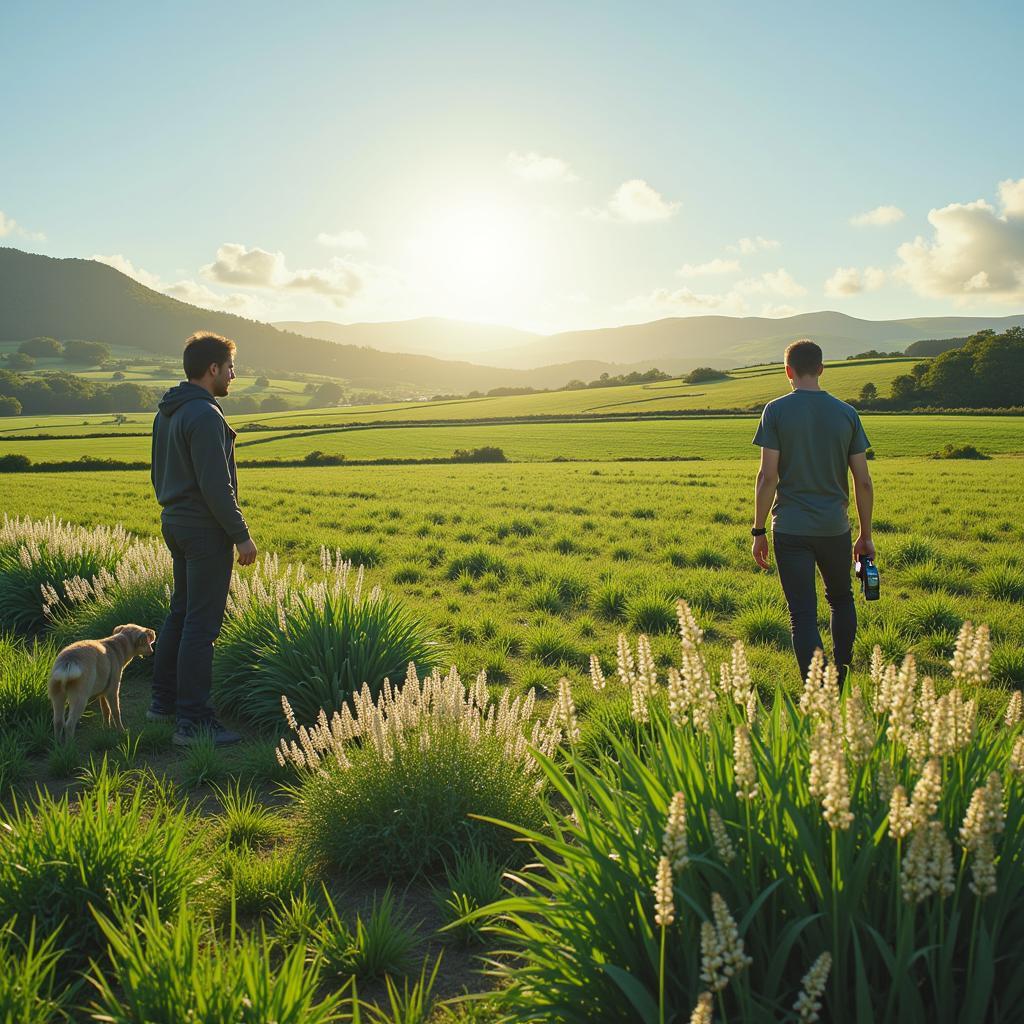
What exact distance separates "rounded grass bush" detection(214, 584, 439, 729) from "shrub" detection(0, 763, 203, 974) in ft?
9.27

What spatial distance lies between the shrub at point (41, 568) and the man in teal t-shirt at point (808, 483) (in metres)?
8.87

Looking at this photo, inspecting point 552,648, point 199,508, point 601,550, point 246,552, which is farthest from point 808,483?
point 601,550

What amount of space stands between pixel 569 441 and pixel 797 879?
2164 inches

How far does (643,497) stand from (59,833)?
21.9 m

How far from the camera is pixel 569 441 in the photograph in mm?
57094

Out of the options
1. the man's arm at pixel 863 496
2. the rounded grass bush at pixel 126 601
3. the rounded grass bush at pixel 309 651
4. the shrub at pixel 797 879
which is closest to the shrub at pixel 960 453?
the man's arm at pixel 863 496

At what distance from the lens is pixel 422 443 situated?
Answer: 59.1m

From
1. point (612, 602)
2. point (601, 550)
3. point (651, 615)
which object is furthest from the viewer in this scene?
point (601, 550)

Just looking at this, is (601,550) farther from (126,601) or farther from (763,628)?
(126,601)

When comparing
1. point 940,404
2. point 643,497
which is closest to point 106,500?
point 643,497

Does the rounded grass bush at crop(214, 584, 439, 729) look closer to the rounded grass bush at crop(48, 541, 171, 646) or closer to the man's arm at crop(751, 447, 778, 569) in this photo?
the rounded grass bush at crop(48, 541, 171, 646)

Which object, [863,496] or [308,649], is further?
[308,649]

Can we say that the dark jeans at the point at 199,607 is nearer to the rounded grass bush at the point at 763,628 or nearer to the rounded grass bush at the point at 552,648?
the rounded grass bush at the point at 552,648

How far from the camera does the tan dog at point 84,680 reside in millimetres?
6250
